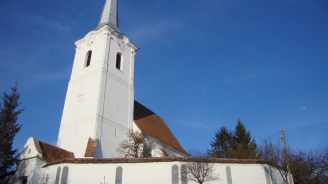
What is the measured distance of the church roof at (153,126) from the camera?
115 ft

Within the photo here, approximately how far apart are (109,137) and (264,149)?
16531mm

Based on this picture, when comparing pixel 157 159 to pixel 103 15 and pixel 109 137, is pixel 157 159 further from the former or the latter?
pixel 103 15

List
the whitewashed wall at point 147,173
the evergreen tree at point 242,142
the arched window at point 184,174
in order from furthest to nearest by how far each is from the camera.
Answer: the evergreen tree at point 242,142 < the whitewashed wall at point 147,173 < the arched window at point 184,174

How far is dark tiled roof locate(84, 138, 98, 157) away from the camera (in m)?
26.0

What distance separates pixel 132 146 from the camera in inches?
1136

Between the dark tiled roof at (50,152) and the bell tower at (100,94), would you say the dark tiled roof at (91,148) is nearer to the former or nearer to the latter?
the bell tower at (100,94)

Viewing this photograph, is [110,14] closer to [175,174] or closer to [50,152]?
[50,152]

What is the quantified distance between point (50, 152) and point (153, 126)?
13.9m

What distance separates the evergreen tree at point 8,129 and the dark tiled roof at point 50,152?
187 cm

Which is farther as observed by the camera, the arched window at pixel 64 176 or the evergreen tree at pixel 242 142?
the evergreen tree at pixel 242 142

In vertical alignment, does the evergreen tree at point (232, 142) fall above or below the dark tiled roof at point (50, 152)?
above

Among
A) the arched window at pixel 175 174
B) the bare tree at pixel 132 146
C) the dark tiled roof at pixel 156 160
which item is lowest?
the arched window at pixel 175 174

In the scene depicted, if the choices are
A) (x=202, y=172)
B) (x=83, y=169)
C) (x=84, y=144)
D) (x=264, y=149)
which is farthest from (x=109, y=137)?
(x=264, y=149)

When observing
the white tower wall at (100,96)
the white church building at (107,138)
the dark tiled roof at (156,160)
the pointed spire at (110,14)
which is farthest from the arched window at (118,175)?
the pointed spire at (110,14)
